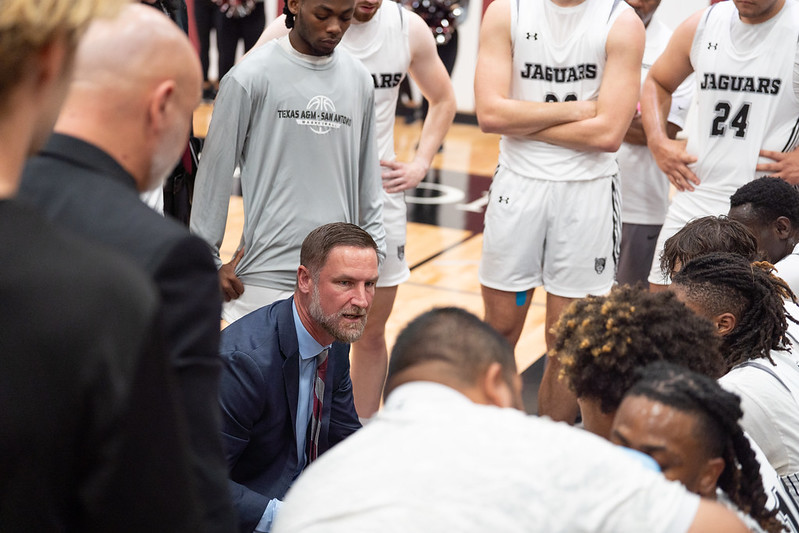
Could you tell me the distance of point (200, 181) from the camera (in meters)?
3.14

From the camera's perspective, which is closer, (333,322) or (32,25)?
(32,25)

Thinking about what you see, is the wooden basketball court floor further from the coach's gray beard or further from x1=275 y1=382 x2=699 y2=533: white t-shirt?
x1=275 y1=382 x2=699 y2=533: white t-shirt

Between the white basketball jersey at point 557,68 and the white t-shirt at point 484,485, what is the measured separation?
265cm

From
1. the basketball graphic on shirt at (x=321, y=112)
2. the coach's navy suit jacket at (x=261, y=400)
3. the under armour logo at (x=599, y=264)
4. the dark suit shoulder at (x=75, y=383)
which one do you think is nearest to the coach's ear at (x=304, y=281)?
the coach's navy suit jacket at (x=261, y=400)

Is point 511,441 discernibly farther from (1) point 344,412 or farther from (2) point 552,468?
(1) point 344,412

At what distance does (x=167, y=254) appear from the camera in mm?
1179

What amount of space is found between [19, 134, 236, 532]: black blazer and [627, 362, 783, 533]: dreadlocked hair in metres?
0.79

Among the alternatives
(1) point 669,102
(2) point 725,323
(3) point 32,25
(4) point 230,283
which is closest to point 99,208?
(3) point 32,25

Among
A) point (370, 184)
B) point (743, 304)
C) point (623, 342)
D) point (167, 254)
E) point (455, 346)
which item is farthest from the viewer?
point (370, 184)

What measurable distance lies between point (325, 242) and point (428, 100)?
135 cm

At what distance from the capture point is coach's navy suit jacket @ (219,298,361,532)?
2.46 meters

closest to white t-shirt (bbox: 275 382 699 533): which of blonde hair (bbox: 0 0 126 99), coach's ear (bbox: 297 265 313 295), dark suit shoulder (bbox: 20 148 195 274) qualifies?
dark suit shoulder (bbox: 20 148 195 274)

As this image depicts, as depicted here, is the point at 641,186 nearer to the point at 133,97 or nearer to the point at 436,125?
the point at 436,125

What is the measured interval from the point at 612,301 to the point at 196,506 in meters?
1.18
